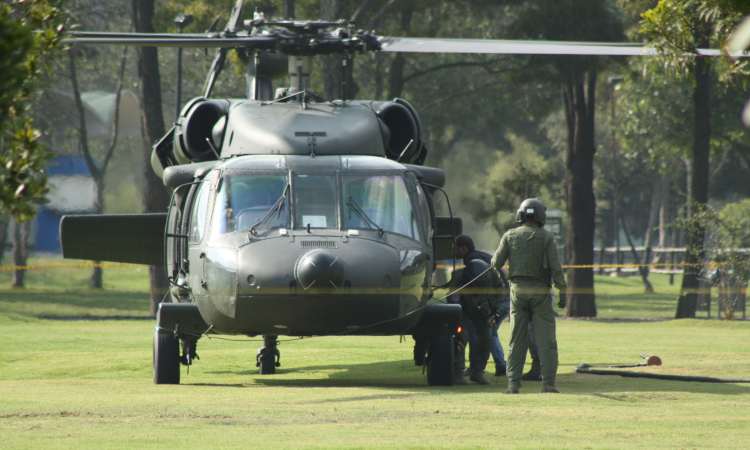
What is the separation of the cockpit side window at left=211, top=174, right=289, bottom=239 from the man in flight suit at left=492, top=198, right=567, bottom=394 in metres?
2.24

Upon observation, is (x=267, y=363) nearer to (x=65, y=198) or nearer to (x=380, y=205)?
(x=380, y=205)

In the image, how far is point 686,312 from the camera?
80.6ft

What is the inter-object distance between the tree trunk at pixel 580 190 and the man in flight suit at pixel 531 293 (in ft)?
53.3

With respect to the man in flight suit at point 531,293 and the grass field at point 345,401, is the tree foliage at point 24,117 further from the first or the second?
the man in flight suit at point 531,293

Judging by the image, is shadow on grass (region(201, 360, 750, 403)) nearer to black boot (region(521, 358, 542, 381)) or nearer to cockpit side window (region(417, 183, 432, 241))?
black boot (region(521, 358, 542, 381))

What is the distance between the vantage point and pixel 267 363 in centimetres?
1240

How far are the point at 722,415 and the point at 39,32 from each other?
5.93 metres

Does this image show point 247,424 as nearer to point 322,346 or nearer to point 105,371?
point 105,371

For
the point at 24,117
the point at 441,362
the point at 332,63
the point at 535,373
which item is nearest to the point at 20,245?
the point at 332,63

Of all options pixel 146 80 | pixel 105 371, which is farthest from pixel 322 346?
pixel 146 80

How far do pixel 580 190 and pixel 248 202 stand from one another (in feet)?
56.9

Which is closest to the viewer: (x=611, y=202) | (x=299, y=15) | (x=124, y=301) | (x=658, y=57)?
(x=658, y=57)

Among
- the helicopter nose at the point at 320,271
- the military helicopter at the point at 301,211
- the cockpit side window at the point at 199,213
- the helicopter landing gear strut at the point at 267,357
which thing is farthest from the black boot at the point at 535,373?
the cockpit side window at the point at 199,213

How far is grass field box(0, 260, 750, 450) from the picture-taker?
6406mm
